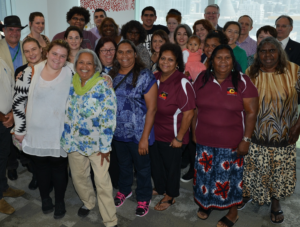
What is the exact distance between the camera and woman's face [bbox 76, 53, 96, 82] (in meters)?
2.27

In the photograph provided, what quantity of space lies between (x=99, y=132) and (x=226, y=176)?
1196 mm

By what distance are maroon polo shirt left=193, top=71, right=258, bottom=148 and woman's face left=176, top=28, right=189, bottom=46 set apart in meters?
1.45

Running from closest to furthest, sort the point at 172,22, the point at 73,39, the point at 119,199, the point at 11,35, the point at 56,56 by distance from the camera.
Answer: the point at 56,56, the point at 119,199, the point at 73,39, the point at 11,35, the point at 172,22

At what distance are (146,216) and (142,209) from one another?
78 mm

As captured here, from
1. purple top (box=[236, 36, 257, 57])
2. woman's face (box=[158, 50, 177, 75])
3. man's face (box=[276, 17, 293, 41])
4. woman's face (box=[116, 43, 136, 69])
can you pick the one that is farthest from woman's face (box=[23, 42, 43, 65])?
man's face (box=[276, 17, 293, 41])

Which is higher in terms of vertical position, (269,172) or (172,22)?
(172,22)

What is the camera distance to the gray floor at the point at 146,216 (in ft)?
8.43

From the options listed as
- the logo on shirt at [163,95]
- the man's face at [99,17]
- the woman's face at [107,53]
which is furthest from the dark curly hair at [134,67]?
the man's face at [99,17]

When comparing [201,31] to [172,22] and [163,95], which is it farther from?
[163,95]

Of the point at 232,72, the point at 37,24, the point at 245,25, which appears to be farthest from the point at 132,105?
the point at 245,25

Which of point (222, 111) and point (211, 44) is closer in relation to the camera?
point (222, 111)

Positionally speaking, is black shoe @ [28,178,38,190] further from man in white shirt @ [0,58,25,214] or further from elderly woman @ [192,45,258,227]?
elderly woman @ [192,45,258,227]

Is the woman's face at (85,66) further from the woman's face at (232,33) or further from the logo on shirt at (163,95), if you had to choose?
the woman's face at (232,33)

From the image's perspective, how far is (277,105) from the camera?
2.40 meters
